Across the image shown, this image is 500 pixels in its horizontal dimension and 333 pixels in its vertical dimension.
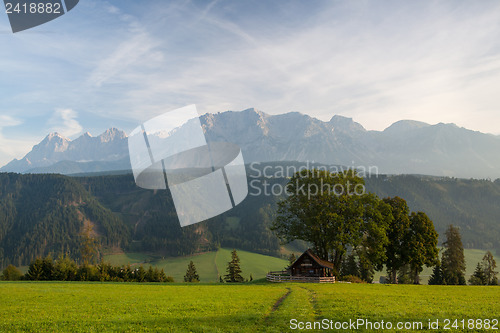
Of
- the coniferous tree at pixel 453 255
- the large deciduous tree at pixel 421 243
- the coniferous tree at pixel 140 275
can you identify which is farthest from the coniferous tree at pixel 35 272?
the coniferous tree at pixel 453 255

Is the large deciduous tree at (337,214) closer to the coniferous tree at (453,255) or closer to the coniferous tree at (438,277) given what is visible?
the coniferous tree at (453,255)

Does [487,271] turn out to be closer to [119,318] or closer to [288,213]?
[288,213]

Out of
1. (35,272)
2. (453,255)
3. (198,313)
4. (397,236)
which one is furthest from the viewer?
(453,255)

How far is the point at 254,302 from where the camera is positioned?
23.7 m

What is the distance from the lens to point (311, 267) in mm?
51625

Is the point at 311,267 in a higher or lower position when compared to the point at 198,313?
lower

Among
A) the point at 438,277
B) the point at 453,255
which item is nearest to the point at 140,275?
the point at 453,255

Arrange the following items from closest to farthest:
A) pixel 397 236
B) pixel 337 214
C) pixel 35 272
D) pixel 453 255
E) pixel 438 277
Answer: pixel 337 214, pixel 35 272, pixel 397 236, pixel 453 255, pixel 438 277

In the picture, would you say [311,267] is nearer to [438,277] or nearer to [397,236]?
[397,236]

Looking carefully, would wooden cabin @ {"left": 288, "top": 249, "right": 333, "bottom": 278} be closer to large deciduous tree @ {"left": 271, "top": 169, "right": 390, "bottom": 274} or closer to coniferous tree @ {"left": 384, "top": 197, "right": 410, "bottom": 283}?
large deciduous tree @ {"left": 271, "top": 169, "right": 390, "bottom": 274}

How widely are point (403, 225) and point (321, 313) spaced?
1584 inches

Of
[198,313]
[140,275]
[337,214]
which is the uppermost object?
[337,214]

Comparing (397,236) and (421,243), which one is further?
(397,236)

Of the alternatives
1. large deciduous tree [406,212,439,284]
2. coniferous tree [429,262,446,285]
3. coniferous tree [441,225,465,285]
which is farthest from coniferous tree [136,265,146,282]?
coniferous tree [429,262,446,285]
